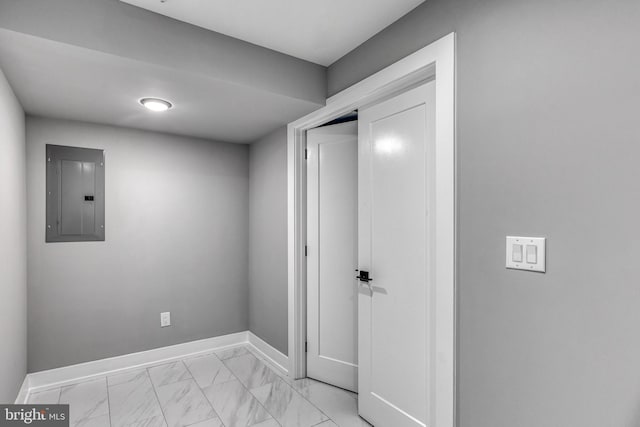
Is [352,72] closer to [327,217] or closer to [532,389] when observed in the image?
[327,217]

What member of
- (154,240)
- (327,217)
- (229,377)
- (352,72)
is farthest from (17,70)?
(229,377)

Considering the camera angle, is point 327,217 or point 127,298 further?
point 127,298

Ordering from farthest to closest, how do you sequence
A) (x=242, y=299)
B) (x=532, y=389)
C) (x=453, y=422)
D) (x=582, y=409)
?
1. (x=242, y=299)
2. (x=453, y=422)
3. (x=532, y=389)
4. (x=582, y=409)

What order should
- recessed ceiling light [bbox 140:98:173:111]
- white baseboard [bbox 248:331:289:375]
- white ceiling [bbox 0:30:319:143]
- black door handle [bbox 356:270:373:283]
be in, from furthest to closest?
white baseboard [bbox 248:331:289:375] → recessed ceiling light [bbox 140:98:173:111] → black door handle [bbox 356:270:373:283] → white ceiling [bbox 0:30:319:143]

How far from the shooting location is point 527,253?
4.39 ft

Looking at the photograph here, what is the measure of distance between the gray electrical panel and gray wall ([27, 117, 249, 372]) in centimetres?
6

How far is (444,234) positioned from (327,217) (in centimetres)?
129

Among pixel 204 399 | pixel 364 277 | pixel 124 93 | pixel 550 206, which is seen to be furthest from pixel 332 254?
pixel 124 93

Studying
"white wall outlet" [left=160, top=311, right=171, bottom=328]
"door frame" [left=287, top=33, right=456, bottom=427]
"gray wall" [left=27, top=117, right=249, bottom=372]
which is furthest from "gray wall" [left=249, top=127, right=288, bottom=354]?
"door frame" [left=287, top=33, right=456, bottom=427]

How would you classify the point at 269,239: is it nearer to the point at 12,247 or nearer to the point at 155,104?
the point at 155,104

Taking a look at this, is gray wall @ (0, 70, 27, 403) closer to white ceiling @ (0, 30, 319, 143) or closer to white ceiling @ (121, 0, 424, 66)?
white ceiling @ (0, 30, 319, 143)

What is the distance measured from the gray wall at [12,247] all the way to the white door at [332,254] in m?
1.95

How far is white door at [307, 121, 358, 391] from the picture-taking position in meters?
2.67

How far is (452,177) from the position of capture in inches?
63.3
